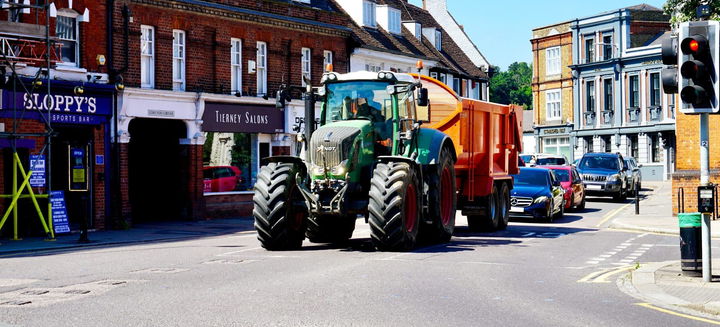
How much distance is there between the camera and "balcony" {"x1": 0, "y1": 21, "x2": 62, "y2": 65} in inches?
890

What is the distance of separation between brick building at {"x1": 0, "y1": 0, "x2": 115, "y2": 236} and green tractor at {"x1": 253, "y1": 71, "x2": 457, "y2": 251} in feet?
21.3

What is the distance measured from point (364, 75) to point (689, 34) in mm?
7063

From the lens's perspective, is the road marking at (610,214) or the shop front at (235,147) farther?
the shop front at (235,147)

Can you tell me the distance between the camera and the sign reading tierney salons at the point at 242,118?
30.7 m

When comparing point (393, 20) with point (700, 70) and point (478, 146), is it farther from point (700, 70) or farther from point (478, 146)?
point (700, 70)

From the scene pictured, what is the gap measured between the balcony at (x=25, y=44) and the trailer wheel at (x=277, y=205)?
8.35 metres

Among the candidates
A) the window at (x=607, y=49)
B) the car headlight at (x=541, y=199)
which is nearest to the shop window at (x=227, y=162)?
the car headlight at (x=541, y=199)

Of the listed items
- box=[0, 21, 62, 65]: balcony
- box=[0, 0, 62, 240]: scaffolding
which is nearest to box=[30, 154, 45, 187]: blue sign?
box=[0, 0, 62, 240]: scaffolding

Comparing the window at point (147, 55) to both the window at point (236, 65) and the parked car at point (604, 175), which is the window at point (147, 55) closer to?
the window at point (236, 65)

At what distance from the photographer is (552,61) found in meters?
70.8

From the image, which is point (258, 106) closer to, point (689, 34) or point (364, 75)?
point (364, 75)

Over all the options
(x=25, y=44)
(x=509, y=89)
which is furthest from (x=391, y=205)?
(x=509, y=89)

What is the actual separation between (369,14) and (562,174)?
14.0 meters

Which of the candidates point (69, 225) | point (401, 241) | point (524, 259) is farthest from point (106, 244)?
point (524, 259)
